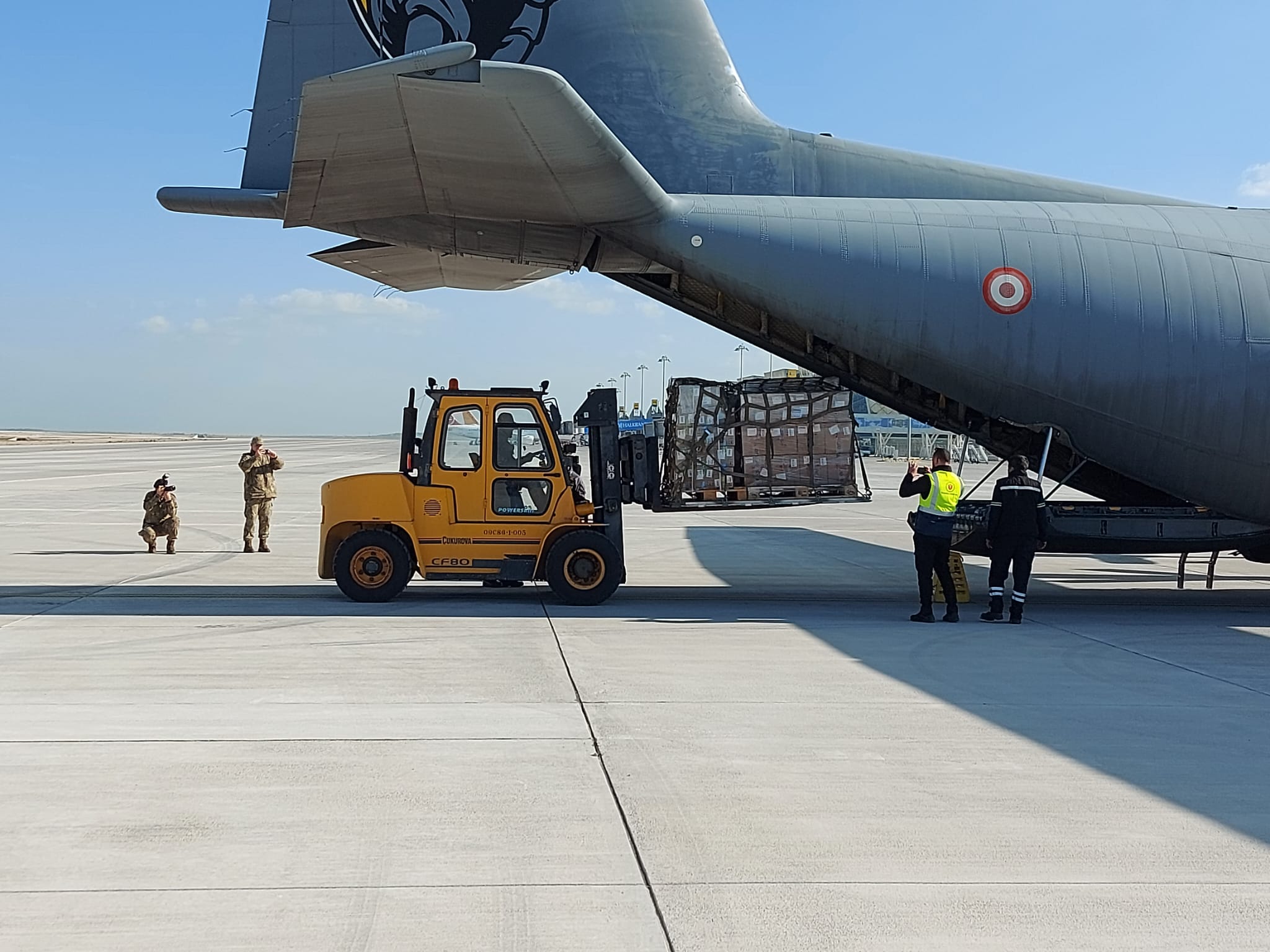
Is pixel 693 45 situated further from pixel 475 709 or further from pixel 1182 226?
pixel 475 709

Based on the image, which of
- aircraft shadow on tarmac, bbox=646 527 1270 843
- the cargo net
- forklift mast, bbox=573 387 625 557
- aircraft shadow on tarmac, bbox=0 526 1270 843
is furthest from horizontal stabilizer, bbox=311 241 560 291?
aircraft shadow on tarmac, bbox=646 527 1270 843

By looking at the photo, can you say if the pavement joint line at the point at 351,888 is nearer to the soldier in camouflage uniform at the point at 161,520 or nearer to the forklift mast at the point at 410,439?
the forklift mast at the point at 410,439

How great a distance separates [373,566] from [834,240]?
20.7 feet

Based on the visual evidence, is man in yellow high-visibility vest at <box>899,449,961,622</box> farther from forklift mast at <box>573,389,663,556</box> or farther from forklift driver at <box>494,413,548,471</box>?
forklift driver at <box>494,413,548,471</box>

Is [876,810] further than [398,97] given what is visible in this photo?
No

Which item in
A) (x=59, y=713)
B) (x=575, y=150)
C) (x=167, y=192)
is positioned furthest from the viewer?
(x=167, y=192)

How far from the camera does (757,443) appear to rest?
13508 millimetres

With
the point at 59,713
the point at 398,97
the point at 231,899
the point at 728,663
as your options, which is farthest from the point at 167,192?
the point at 231,899

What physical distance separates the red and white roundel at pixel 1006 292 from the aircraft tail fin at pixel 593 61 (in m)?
2.70

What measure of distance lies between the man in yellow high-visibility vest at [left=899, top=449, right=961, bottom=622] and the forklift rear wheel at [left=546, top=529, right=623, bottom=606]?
3.24m

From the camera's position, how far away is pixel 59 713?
748 cm

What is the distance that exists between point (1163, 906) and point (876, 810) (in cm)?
150

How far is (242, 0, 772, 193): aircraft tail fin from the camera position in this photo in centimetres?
1287

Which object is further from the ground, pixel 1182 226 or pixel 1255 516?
pixel 1182 226
